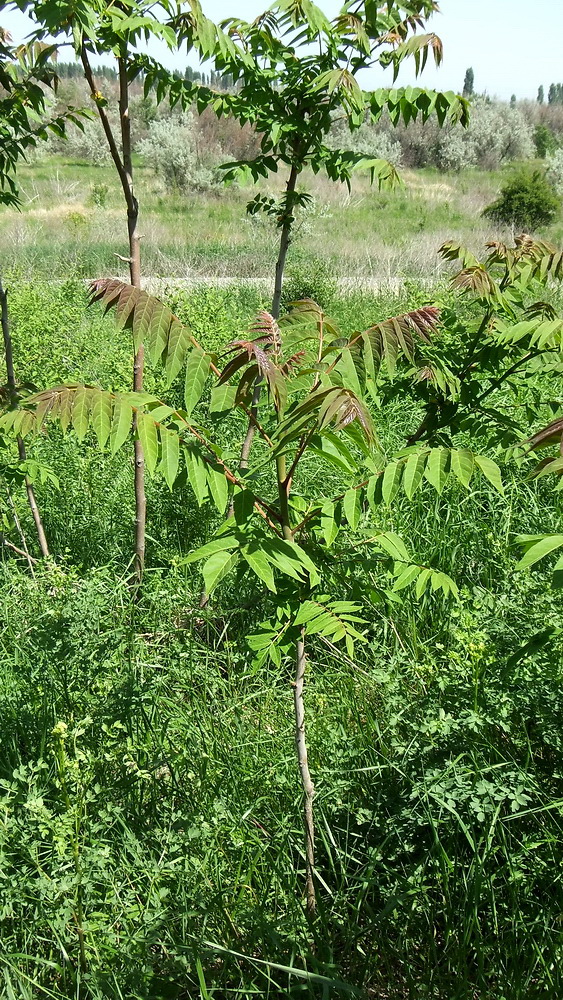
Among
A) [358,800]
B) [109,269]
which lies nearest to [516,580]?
[358,800]

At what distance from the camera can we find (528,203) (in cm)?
1786

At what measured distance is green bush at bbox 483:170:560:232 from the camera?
17.7 metres

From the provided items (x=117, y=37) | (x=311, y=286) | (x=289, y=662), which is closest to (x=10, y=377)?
(x=117, y=37)

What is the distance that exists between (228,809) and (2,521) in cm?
200

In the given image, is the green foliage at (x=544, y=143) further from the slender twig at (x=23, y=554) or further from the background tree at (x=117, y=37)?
the slender twig at (x=23, y=554)

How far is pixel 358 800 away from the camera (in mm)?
2197

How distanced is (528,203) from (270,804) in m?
18.8

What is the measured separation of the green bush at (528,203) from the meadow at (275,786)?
16.6 m

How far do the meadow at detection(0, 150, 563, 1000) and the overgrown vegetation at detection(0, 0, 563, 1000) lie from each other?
0.5 inches

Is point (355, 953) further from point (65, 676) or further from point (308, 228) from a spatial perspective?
point (308, 228)

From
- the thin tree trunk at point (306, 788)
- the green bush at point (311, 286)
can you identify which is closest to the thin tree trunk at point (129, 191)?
the thin tree trunk at point (306, 788)

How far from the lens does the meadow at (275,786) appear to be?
Result: 70.5 inches

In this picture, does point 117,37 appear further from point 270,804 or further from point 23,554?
point 270,804

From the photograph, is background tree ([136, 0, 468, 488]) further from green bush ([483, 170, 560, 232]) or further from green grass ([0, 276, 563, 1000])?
green bush ([483, 170, 560, 232])
